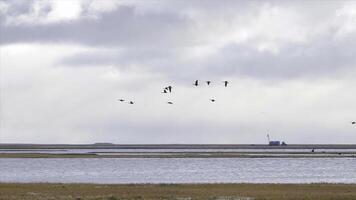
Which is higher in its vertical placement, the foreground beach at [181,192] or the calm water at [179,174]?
the calm water at [179,174]

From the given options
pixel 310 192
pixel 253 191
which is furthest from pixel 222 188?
pixel 310 192

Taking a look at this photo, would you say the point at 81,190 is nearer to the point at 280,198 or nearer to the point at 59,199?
the point at 59,199

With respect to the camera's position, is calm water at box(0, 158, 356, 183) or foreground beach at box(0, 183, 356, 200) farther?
calm water at box(0, 158, 356, 183)

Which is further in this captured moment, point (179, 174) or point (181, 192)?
point (179, 174)

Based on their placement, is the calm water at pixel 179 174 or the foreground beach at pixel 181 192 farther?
the calm water at pixel 179 174

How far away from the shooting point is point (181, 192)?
5203cm

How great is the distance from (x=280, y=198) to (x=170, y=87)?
16.6 metres

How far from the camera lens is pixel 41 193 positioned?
2000 inches

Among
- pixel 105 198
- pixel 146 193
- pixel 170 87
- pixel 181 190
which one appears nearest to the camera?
pixel 105 198

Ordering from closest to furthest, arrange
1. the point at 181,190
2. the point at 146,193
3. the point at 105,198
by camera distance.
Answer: the point at 105,198
the point at 146,193
the point at 181,190

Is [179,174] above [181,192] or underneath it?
above

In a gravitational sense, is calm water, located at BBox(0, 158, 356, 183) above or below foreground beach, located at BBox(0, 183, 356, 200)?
above

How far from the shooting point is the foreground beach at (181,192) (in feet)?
156

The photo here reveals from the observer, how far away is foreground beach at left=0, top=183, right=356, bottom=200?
47.5m
